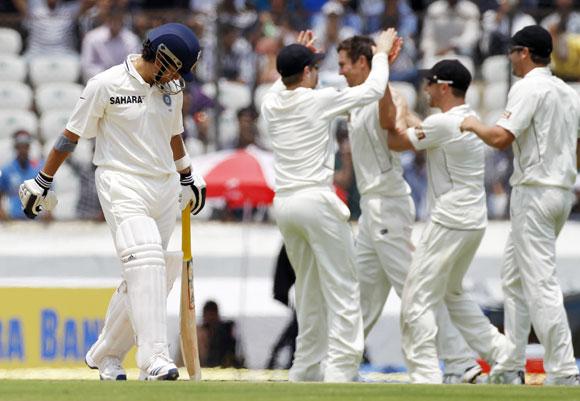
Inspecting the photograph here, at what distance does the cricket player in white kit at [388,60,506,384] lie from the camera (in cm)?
980

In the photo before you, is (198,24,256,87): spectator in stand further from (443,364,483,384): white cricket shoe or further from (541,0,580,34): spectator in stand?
(443,364,483,384): white cricket shoe

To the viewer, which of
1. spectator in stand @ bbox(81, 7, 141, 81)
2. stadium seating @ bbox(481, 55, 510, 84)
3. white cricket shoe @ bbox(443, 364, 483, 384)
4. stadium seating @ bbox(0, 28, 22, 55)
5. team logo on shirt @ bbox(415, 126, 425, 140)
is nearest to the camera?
team logo on shirt @ bbox(415, 126, 425, 140)

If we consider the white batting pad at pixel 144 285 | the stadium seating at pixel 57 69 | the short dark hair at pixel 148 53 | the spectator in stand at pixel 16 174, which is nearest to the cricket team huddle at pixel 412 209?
the white batting pad at pixel 144 285

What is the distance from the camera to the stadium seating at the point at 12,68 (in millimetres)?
15922

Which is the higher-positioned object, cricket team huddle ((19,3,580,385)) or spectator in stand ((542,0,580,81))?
spectator in stand ((542,0,580,81))

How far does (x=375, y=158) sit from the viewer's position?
10.1m

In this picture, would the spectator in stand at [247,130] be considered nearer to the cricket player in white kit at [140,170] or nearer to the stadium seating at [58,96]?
the stadium seating at [58,96]

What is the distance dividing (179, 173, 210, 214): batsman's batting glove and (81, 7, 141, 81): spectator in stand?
638cm

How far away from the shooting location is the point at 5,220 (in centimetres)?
1447

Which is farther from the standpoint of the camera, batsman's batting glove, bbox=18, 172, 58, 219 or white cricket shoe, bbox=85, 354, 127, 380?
white cricket shoe, bbox=85, 354, 127, 380

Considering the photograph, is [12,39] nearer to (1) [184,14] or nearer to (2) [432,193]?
(1) [184,14]

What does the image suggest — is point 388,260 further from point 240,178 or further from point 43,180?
point 240,178

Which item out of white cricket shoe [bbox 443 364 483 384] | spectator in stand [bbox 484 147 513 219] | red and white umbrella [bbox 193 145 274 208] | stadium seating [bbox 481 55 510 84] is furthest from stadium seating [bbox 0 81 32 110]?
white cricket shoe [bbox 443 364 483 384]

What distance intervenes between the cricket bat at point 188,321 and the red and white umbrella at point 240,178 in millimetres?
4274
